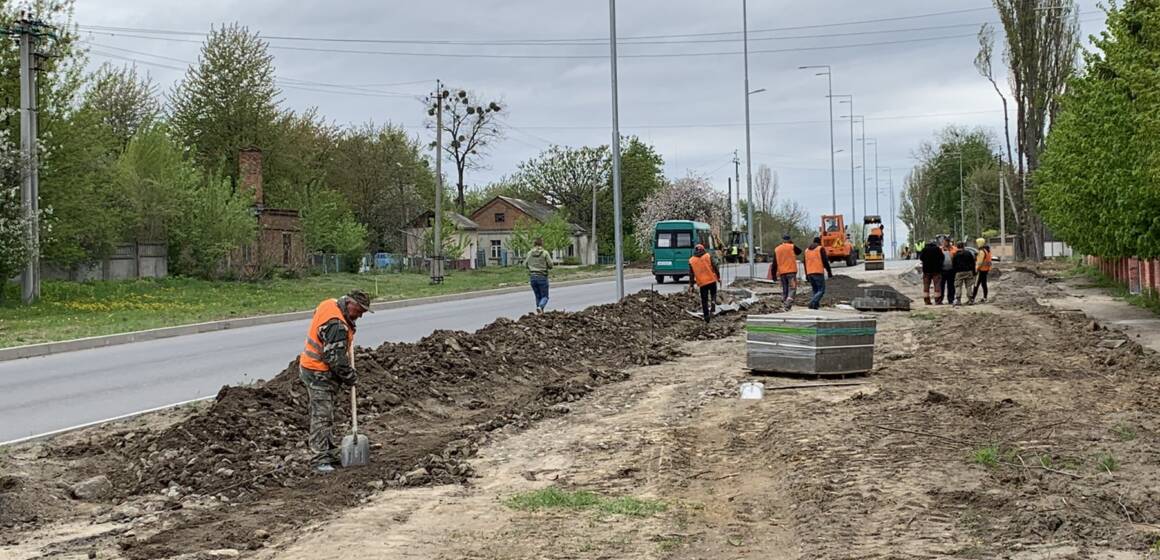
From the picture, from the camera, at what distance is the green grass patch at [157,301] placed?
23.1m

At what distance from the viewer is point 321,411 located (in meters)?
9.00

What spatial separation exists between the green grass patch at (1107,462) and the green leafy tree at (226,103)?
1979 inches

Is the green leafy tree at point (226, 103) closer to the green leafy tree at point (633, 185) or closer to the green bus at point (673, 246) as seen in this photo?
the green bus at point (673, 246)

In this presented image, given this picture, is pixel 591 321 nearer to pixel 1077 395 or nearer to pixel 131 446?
pixel 1077 395

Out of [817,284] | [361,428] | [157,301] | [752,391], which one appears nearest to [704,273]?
[817,284]

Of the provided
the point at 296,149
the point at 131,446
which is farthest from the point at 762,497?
the point at 296,149

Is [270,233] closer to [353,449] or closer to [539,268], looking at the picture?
Answer: [539,268]

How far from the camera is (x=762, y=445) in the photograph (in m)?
9.70

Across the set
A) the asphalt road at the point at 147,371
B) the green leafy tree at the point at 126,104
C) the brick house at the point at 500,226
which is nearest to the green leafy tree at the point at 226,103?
the green leafy tree at the point at 126,104

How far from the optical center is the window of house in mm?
49094

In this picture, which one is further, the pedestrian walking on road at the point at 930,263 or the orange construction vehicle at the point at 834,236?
the orange construction vehicle at the point at 834,236

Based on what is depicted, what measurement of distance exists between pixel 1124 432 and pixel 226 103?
167 feet

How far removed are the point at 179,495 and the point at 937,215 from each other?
11757 centimetres

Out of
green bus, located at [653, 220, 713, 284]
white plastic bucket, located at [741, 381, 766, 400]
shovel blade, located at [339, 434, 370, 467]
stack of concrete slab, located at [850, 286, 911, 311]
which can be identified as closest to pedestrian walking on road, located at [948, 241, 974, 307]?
stack of concrete slab, located at [850, 286, 911, 311]
